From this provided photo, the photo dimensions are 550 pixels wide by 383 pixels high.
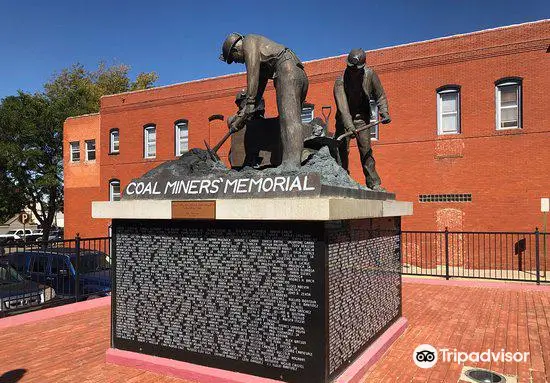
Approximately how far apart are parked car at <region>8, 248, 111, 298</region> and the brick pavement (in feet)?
6.28

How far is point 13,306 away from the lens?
9.76 metres

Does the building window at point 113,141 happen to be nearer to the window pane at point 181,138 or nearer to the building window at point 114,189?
the building window at point 114,189

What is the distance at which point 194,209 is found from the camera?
526 centimetres

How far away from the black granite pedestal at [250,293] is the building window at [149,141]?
75.0ft

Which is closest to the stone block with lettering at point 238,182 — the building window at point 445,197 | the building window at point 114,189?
the building window at point 445,197

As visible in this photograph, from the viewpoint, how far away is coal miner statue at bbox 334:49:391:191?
7.07m

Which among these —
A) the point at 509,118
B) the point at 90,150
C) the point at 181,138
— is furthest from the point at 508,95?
the point at 90,150

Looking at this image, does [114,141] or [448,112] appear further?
[114,141]

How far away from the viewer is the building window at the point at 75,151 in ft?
105

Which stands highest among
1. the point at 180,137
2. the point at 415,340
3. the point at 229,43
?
the point at 180,137

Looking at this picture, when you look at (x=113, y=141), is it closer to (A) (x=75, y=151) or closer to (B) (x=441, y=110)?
(A) (x=75, y=151)

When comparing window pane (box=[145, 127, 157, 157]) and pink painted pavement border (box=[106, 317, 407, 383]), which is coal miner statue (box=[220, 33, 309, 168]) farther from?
window pane (box=[145, 127, 157, 157])

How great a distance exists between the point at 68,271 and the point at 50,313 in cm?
187

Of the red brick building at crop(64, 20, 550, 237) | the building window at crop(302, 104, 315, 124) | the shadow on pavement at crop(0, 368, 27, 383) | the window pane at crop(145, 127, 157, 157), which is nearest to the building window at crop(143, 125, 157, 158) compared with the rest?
the window pane at crop(145, 127, 157, 157)
